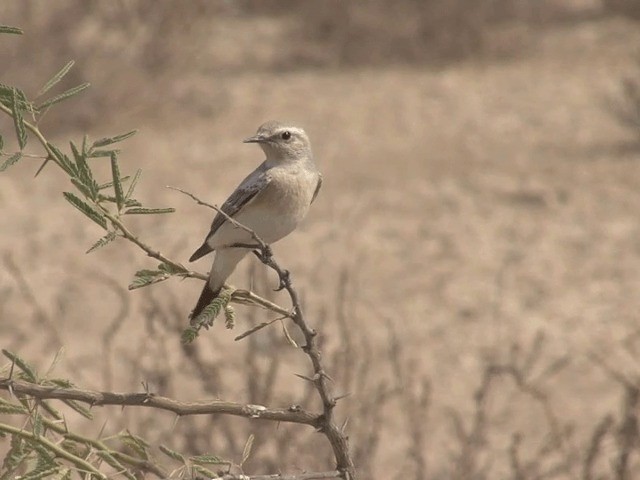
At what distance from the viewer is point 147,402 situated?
6.12 feet

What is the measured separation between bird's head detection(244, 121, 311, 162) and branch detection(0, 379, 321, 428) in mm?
1201

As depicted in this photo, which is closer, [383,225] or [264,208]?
[264,208]

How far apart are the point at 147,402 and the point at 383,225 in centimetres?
641

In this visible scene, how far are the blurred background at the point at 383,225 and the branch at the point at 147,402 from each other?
738mm

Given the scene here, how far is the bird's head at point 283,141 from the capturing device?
9.84 feet

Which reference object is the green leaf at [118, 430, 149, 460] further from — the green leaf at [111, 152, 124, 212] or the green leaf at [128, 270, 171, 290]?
the green leaf at [111, 152, 124, 212]

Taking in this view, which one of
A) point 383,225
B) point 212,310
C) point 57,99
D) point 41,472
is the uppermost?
point 57,99

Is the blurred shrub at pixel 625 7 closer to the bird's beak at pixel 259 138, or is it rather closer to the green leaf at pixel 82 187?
the bird's beak at pixel 259 138

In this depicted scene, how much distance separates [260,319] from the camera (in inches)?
233

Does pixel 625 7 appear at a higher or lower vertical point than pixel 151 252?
lower

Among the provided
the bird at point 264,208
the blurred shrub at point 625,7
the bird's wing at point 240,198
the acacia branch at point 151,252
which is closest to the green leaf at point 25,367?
the acacia branch at point 151,252

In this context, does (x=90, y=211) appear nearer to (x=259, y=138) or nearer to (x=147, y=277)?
(x=147, y=277)

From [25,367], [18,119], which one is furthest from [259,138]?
[18,119]

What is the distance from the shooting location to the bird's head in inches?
118
